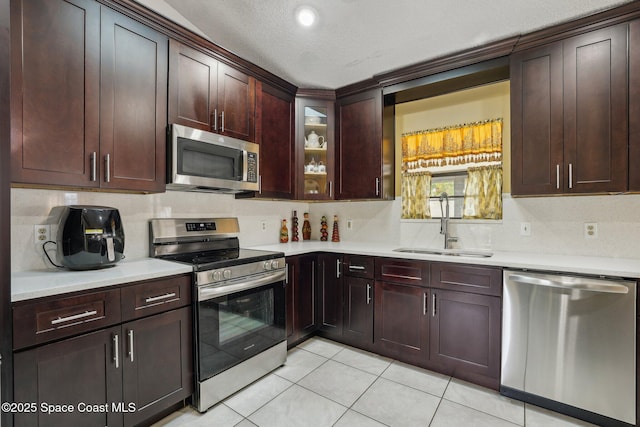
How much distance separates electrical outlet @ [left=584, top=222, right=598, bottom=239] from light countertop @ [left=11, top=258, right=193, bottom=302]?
2.79 meters

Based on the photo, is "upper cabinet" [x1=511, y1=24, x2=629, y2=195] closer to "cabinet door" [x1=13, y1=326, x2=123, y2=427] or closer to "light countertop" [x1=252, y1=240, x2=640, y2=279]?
"light countertop" [x1=252, y1=240, x2=640, y2=279]

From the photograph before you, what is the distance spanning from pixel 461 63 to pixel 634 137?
4.04 ft

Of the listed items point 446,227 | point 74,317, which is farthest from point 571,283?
point 74,317

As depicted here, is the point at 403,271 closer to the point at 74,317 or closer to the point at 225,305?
the point at 225,305

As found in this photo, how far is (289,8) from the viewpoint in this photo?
209 centimetres

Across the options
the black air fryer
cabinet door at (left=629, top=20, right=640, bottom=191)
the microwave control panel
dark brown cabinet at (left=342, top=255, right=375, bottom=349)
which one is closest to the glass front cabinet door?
the microwave control panel

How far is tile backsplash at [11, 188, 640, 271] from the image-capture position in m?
1.71

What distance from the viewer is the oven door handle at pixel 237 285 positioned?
1850 mm

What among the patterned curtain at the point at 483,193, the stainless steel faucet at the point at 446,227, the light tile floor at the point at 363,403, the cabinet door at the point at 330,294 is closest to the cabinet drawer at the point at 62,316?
the light tile floor at the point at 363,403

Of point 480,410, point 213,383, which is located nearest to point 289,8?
point 213,383

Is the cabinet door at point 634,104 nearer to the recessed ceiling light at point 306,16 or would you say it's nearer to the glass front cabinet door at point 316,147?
the recessed ceiling light at point 306,16

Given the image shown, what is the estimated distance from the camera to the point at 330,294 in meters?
2.81

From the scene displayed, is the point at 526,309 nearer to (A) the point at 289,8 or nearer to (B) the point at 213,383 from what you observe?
(B) the point at 213,383

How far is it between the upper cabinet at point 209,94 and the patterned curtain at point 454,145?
1.60m
